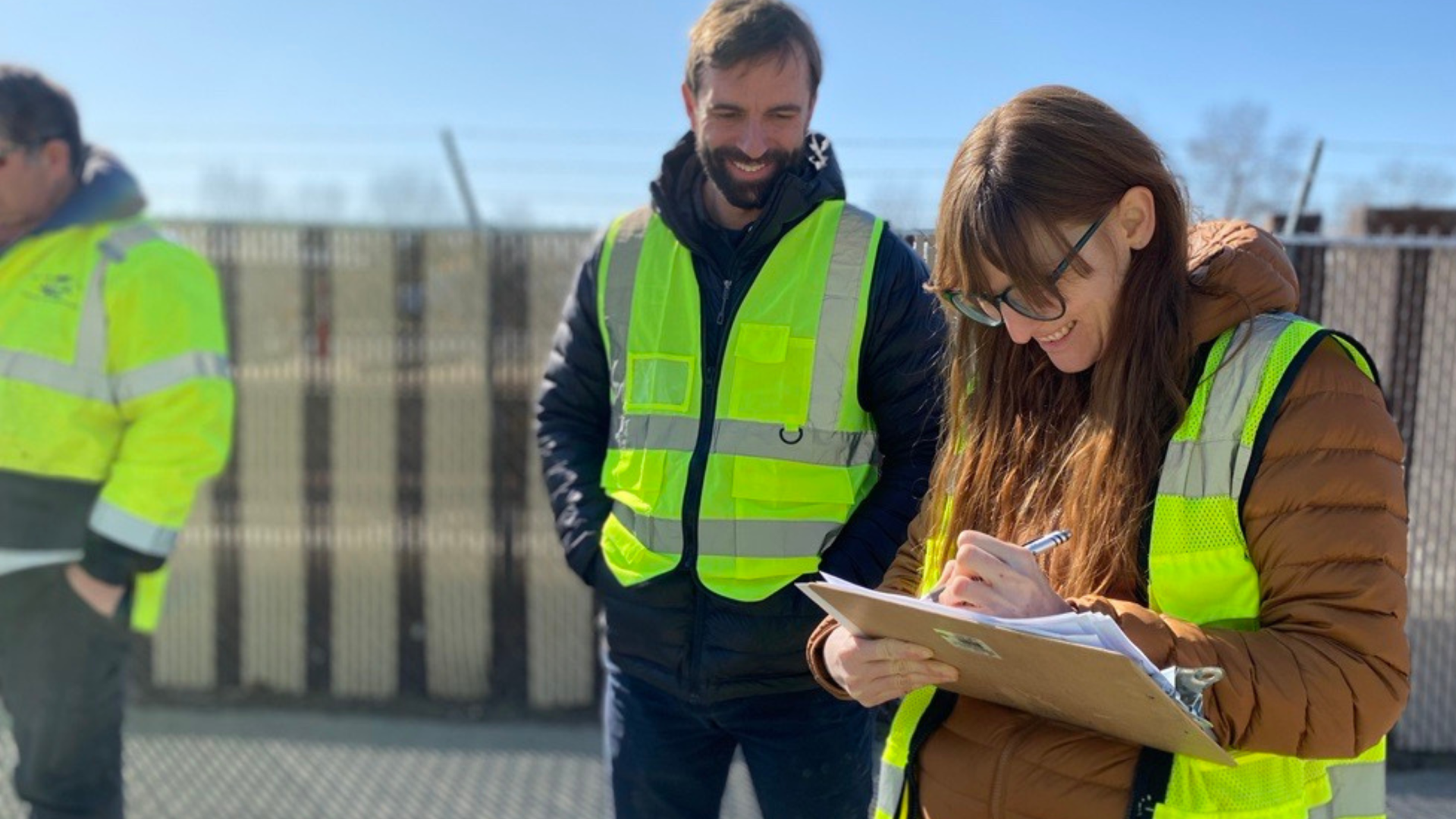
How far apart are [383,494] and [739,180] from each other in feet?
9.73

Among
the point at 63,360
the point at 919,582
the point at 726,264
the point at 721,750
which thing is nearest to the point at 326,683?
the point at 63,360

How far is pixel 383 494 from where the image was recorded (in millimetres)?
4914

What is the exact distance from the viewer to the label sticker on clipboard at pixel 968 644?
4.60 feet

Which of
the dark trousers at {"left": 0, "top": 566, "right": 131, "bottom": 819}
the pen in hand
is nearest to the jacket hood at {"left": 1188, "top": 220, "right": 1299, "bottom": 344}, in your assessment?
the pen in hand

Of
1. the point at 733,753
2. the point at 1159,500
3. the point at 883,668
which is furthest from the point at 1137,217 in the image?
the point at 733,753

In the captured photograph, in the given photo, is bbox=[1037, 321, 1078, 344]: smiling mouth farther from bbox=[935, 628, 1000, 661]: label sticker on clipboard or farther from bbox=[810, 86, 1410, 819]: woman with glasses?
bbox=[935, 628, 1000, 661]: label sticker on clipboard

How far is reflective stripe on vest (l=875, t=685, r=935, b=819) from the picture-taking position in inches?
66.3

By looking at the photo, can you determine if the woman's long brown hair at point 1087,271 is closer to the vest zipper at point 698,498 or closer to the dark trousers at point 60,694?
the vest zipper at point 698,498

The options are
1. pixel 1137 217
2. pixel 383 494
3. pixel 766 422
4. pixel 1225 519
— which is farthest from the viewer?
pixel 383 494

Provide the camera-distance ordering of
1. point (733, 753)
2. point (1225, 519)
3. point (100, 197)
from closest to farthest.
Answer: point (1225, 519) < point (733, 753) < point (100, 197)

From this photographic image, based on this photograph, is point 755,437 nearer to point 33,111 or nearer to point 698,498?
point 698,498

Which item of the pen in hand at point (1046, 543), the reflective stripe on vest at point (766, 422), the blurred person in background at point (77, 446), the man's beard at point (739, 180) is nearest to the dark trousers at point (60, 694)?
the blurred person in background at point (77, 446)

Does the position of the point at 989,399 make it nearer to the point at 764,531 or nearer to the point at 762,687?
the point at 764,531

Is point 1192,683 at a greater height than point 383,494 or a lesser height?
greater
